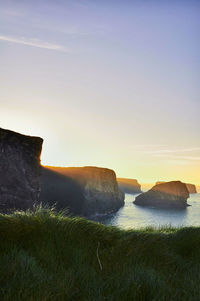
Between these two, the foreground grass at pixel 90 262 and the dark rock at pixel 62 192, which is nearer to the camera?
the foreground grass at pixel 90 262

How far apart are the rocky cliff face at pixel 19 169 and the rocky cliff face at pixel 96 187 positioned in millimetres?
81344

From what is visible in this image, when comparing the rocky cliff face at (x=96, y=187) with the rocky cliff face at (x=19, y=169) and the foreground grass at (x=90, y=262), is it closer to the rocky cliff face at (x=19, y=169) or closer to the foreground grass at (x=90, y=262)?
the rocky cliff face at (x=19, y=169)

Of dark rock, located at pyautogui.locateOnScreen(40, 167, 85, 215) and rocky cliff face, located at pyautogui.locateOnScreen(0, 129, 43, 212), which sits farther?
dark rock, located at pyautogui.locateOnScreen(40, 167, 85, 215)

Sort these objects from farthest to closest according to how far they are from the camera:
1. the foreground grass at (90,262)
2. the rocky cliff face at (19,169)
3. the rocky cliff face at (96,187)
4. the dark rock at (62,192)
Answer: the rocky cliff face at (96,187) < the dark rock at (62,192) < the rocky cliff face at (19,169) < the foreground grass at (90,262)

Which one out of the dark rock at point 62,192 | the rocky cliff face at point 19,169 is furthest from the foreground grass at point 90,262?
the dark rock at point 62,192

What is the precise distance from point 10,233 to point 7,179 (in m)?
62.9

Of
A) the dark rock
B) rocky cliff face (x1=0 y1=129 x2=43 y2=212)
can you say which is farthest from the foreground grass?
the dark rock

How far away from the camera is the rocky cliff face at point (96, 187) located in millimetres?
157750

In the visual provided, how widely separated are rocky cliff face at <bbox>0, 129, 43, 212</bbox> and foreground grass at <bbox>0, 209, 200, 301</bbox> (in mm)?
58904

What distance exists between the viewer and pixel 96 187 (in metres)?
168

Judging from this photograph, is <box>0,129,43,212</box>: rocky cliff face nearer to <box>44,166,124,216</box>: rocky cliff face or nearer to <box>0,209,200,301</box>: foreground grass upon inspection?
<box>0,209,200,301</box>: foreground grass

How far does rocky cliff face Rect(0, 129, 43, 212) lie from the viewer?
64.7m

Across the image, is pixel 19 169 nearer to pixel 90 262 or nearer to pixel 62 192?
pixel 90 262

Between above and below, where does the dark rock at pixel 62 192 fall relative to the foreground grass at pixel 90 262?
below
